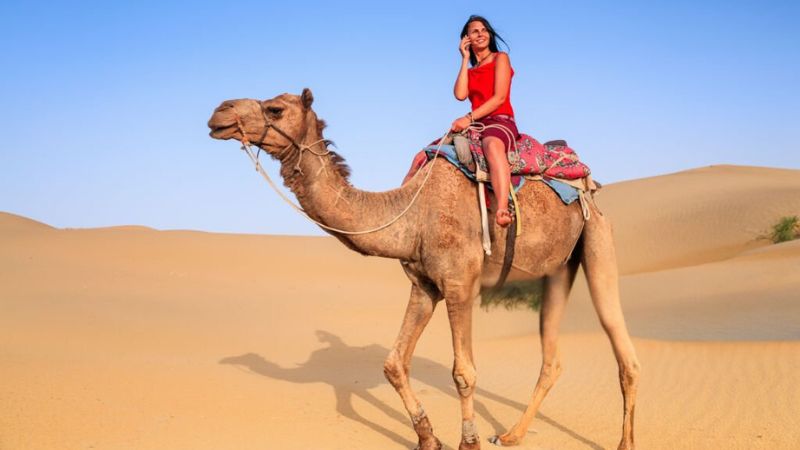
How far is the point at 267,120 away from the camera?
6.21 metres

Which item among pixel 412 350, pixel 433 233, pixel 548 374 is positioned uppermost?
pixel 433 233

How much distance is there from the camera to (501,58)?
23.4 feet

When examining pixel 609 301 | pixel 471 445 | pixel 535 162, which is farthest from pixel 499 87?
pixel 471 445

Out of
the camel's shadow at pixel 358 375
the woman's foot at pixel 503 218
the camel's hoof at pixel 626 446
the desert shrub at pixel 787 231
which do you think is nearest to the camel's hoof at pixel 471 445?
the camel's shadow at pixel 358 375

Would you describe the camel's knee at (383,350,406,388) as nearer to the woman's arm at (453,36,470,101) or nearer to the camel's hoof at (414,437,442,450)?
the camel's hoof at (414,437,442,450)

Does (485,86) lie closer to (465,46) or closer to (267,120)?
(465,46)

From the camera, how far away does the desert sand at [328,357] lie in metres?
8.03

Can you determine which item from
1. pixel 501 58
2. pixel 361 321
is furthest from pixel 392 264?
pixel 501 58

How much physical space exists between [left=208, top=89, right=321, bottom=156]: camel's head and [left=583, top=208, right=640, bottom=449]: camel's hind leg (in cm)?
286

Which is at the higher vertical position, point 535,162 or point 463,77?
point 463,77

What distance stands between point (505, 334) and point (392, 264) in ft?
60.2

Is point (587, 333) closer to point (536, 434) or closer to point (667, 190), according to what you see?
point (536, 434)

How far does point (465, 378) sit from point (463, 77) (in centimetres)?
273

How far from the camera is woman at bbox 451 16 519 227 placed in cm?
673
